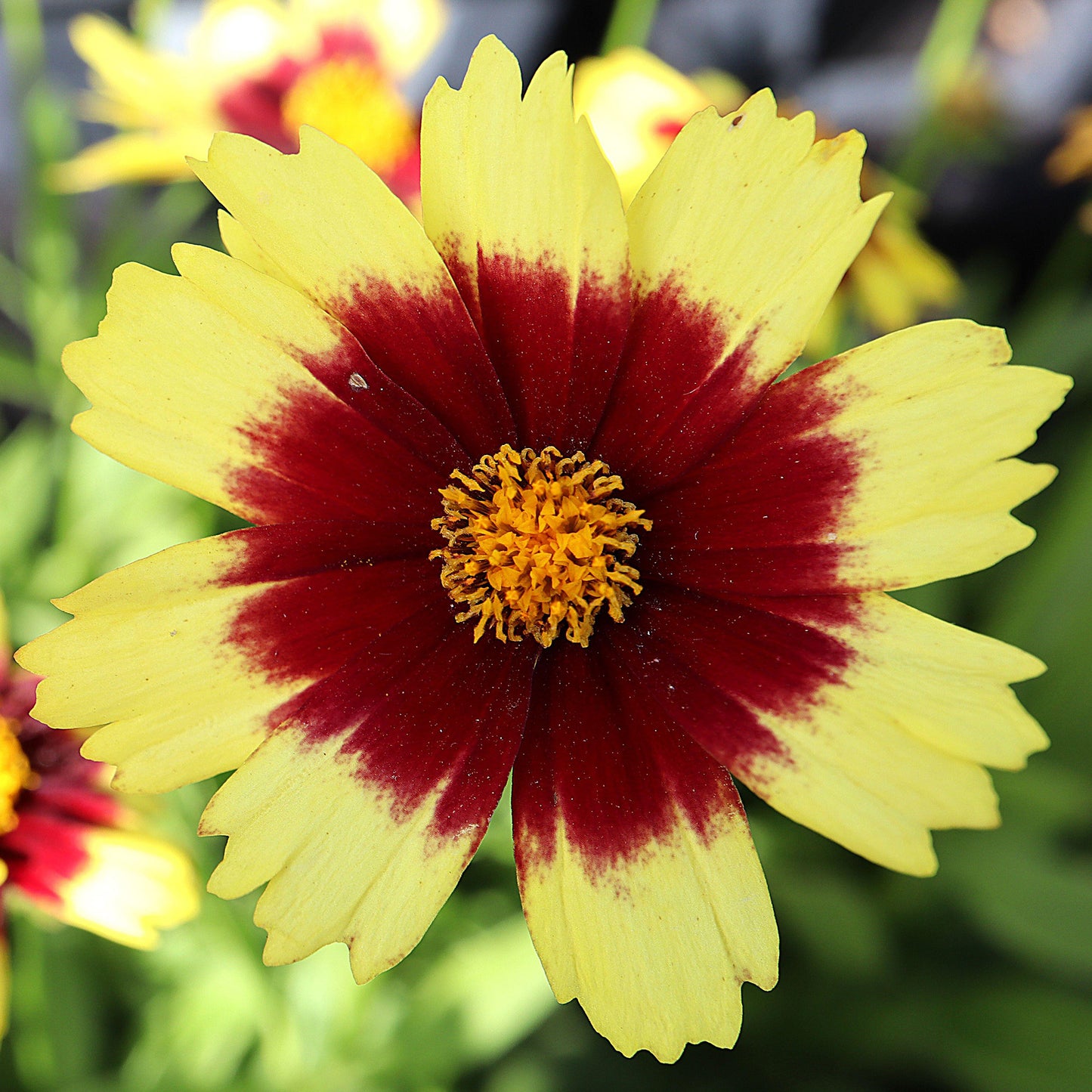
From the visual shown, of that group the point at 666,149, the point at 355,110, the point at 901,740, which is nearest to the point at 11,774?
the point at 901,740

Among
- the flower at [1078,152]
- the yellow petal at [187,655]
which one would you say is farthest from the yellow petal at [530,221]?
the flower at [1078,152]

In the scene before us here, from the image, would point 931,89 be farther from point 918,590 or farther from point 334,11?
point 334,11

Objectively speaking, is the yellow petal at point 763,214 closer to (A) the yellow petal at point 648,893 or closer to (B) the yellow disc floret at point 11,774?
(A) the yellow petal at point 648,893

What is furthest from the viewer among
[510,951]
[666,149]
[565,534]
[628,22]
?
[628,22]

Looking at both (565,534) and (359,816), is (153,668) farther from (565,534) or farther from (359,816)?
(565,534)

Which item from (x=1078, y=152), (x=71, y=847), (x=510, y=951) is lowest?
(x=510, y=951)
